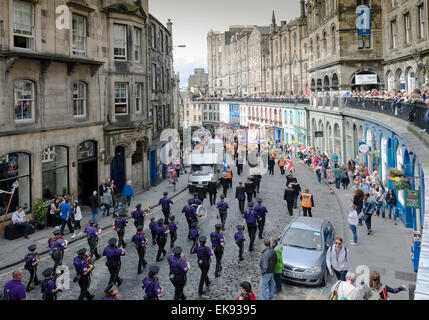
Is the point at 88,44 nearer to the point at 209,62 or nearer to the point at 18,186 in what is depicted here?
the point at 18,186

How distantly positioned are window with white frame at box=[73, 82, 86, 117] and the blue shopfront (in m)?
16.1

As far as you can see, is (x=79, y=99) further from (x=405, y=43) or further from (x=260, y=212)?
(x=405, y=43)

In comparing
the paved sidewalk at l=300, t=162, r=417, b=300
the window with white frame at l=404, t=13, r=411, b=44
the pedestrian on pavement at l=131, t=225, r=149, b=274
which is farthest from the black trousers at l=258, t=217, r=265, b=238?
the window with white frame at l=404, t=13, r=411, b=44

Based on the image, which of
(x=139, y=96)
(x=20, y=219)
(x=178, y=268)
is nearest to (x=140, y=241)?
(x=178, y=268)

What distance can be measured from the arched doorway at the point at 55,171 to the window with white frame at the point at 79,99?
7.82 ft

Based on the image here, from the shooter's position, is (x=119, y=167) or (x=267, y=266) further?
(x=119, y=167)

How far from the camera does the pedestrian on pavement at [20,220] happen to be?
54.9 feet

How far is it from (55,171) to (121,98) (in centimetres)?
700

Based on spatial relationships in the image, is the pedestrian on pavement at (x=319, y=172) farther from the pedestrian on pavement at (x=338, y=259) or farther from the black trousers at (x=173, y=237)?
the pedestrian on pavement at (x=338, y=259)

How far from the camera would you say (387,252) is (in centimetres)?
1438

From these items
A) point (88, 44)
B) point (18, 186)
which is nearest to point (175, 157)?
point (88, 44)

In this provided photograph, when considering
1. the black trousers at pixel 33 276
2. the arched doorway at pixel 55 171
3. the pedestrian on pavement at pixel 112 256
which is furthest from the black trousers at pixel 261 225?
the arched doorway at pixel 55 171
